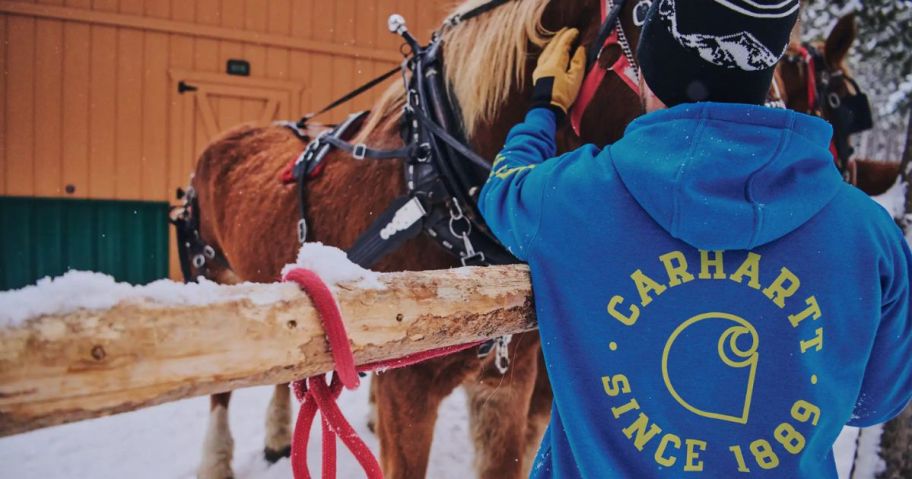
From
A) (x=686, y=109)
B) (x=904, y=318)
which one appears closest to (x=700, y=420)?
(x=904, y=318)

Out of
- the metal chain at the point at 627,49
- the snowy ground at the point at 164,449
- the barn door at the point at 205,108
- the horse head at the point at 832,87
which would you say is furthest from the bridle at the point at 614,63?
the barn door at the point at 205,108

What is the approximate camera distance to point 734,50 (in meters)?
0.88

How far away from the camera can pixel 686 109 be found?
0.87 metres

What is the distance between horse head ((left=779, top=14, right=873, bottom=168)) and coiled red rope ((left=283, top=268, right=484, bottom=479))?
2744mm

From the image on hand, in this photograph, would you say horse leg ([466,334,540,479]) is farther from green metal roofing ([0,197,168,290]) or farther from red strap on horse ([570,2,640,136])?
green metal roofing ([0,197,168,290])

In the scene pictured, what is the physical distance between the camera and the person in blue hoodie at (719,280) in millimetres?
824

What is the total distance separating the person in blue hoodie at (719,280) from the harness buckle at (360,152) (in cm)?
114

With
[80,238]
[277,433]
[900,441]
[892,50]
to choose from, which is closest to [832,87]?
[900,441]

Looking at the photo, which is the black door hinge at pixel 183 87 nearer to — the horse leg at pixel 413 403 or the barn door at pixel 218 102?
the barn door at pixel 218 102

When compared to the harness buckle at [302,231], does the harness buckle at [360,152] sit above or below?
above

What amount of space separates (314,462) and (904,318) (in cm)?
300

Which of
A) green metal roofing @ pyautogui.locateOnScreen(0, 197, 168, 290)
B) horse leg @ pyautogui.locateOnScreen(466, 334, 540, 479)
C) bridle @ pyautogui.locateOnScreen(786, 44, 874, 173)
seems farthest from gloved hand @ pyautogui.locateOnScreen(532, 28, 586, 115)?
green metal roofing @ pyautogui.locateOnScreen(0, 197, 168, 290)

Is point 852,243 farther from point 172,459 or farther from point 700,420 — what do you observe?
point 172,459

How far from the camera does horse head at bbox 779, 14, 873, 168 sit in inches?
110
